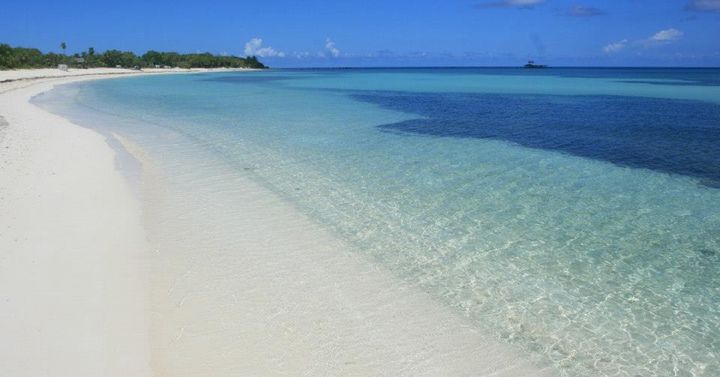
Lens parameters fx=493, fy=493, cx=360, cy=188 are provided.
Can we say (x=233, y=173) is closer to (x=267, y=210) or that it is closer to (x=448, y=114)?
(x=267, y=210)

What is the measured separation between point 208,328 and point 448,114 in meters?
21.7

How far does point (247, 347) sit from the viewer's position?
461cm

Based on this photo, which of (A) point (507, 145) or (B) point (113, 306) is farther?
(A) point (507, 145)

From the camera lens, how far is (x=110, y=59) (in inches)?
4250

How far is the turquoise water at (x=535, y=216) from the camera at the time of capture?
5.19m

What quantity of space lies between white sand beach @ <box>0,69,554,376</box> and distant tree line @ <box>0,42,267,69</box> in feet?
230

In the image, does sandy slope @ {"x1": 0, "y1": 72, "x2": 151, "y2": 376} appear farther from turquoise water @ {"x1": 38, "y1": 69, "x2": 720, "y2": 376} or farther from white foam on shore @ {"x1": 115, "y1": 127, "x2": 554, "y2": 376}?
turquoise water @ {"x1": 38, "y1": 69, "x2": 720, "y2": 376}

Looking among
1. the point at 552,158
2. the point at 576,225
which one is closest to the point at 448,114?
the point at 552,158

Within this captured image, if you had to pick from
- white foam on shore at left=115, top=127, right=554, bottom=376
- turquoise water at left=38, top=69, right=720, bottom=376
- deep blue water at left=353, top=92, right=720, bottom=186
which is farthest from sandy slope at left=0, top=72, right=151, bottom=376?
deep blue water at left=353, top=92, right=720, bottom=186

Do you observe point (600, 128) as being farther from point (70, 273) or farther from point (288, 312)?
point (70, 273)

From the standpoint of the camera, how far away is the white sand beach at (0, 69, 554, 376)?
4387mm

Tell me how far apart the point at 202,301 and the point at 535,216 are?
5.89m

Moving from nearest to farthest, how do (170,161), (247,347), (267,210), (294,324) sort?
(247,347) → (294,324) → (267,210) → (170,161)

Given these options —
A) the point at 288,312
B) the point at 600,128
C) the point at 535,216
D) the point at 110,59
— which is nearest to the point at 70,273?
the point at 288,312
